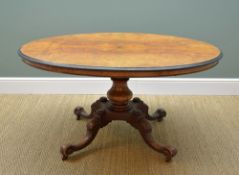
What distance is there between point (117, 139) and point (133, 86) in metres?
0.81

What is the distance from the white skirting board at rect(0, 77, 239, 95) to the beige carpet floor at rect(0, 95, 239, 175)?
8cm

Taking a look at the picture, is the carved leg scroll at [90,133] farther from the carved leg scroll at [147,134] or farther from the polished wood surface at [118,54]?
the polished wood surface at [118,54]

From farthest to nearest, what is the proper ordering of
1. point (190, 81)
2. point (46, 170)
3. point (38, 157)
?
point (190, 81)
point (38, 157)
point (46, 170)

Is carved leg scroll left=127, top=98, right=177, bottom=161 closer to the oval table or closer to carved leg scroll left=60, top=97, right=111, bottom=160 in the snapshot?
the oval table

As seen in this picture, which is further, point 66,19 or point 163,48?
point 66,19

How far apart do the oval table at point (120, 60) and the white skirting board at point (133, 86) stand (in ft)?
2.19

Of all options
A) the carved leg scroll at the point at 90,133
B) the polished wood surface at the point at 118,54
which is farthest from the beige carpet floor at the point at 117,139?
the polished wood surface at the point at 118,54

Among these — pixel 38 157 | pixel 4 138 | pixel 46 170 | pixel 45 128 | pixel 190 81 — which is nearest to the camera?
pixel 46 170

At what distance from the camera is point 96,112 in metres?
1.85

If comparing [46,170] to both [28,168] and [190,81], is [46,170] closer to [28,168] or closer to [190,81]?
[28,168]

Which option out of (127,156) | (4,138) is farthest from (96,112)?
(4,138)

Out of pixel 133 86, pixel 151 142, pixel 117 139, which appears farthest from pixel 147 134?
pixel 133 86

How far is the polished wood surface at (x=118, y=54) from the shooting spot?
1313 millimetres

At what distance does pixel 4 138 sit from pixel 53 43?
66 centimetres
